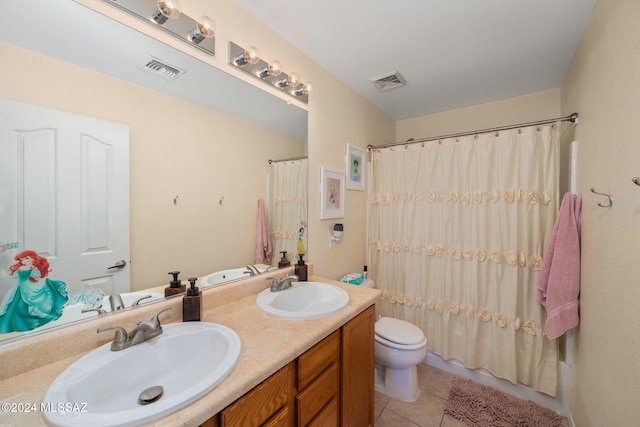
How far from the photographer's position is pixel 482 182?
1.88 m

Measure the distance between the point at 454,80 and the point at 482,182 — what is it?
864mm

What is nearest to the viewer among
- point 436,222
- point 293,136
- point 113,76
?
point 113,76

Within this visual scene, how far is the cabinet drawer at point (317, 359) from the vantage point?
0.90m

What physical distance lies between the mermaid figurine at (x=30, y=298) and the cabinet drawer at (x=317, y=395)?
89cm

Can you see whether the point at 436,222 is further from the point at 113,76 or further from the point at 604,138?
the point at 113,76

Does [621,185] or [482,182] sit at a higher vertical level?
[482,182]

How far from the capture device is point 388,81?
1.96 m

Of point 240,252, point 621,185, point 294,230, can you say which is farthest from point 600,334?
point 240,252

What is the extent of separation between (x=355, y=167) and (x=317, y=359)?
1625 mm

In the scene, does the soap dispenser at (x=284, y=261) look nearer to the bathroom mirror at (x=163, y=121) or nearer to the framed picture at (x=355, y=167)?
the bathroom mirror at (x=163, y=121)

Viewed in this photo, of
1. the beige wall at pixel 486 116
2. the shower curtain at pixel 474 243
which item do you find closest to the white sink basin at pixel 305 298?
the shower curtain at pixel 474 243

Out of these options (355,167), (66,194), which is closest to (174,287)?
(66,194)

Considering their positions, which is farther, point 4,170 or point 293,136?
point 293,136

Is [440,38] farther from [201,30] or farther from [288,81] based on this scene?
[201,30]
